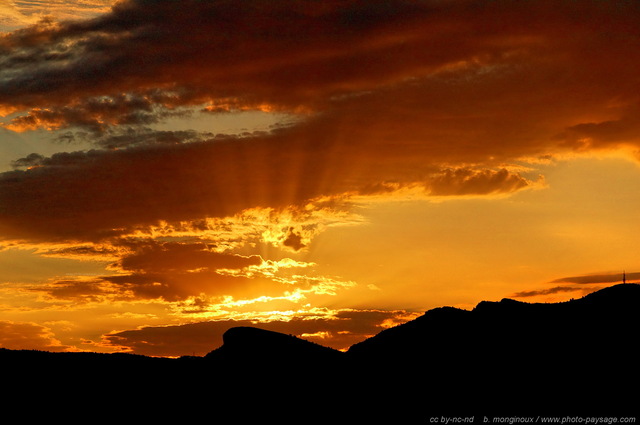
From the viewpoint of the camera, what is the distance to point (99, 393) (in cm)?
11031

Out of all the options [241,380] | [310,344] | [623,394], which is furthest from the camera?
[310,344]

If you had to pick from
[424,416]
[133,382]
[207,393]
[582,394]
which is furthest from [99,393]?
[582,394]

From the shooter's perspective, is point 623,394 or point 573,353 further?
point 573,353

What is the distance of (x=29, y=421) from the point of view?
103 m

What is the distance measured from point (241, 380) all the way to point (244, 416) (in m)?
8.88

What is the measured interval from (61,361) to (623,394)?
251ft

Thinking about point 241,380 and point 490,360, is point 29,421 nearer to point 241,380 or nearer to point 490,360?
point 241,380

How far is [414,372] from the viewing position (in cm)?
11550

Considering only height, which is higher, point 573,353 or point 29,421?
point 573,353

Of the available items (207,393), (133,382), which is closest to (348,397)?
(207,393)

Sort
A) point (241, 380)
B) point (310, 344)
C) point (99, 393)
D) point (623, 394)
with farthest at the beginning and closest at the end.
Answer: point (310, 344) → point (241, 380) → point (99, 393) → point (623, 394)

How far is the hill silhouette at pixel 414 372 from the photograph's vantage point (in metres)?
105

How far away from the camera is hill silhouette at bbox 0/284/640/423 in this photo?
4124 inches

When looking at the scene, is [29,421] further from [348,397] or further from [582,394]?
[582,394]
